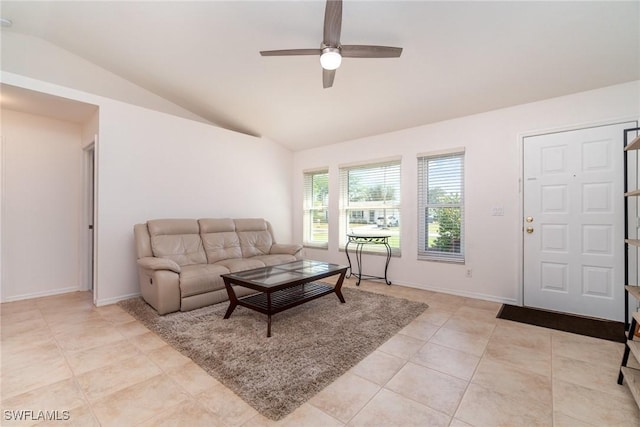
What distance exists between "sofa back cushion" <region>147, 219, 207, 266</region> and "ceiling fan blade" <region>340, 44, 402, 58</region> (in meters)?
2.98

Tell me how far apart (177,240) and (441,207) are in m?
3.66

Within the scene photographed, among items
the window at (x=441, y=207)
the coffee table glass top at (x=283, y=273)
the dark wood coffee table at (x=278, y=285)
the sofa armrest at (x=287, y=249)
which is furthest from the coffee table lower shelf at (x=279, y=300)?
the window at (x=441, y=207)

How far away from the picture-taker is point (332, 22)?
6.42 feet

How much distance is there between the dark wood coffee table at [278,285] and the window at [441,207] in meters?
1.57

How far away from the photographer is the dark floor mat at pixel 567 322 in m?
2.56

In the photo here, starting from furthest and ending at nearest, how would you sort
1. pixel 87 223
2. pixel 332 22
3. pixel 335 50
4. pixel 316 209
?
pixel 316 209 → pixel 87 223 → pixel 335 50 → pixel 332 22

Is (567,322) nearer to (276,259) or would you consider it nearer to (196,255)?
(276,259)

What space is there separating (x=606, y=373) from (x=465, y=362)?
91 cm

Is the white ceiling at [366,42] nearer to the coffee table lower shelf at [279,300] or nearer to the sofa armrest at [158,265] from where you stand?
the sofa armrest at [158,265]

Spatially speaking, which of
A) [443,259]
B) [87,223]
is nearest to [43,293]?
[87,223]

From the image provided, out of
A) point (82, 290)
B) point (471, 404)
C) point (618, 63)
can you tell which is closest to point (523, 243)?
point (618, 63)

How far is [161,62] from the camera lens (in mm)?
3471

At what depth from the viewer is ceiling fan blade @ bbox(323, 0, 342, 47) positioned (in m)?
1.83

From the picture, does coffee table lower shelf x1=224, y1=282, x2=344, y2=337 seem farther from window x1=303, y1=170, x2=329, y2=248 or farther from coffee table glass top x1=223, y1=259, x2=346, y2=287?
window x1=303, y1=170, x2=329, y2=248
